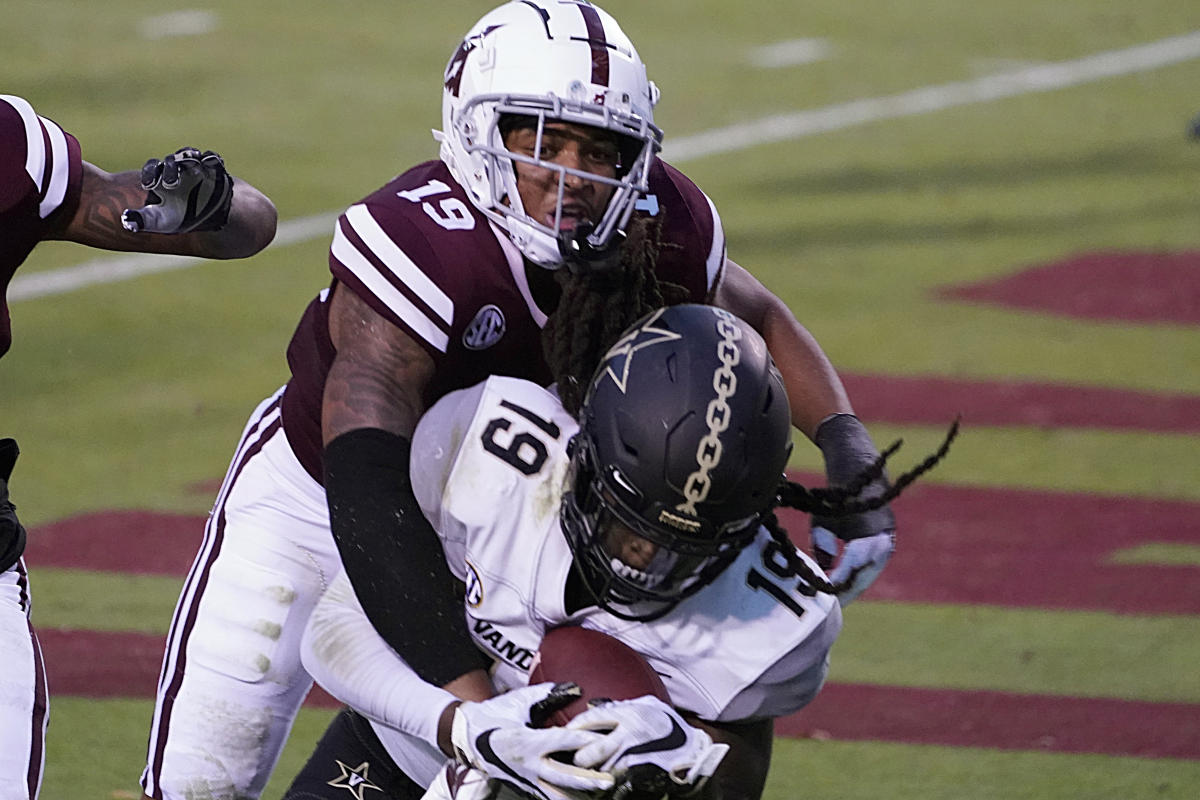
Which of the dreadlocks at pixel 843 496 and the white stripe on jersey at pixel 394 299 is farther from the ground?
the white stripe on jersey at pixel 394 299

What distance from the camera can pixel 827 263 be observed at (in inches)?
415

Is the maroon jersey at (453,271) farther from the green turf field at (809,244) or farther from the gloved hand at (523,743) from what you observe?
the green turf field at (809,244)

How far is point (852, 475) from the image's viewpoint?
3.37 meters

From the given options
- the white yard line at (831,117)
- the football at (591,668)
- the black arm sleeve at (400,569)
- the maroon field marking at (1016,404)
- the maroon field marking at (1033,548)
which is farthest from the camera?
the white yard line at (831,117)

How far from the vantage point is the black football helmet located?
8.72ft

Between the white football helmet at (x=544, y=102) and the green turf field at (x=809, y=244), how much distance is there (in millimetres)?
2053

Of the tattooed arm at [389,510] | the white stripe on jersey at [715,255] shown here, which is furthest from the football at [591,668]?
the white stripe on jersey at [715,255]

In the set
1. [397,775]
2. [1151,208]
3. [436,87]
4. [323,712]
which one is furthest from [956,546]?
[436,87]

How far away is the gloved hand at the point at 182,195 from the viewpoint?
11.7ft

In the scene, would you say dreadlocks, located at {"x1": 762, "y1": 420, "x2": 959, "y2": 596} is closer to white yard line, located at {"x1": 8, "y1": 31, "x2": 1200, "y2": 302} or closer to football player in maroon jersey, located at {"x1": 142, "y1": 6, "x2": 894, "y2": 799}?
football player in maroon jersey, located at {"x1": 142, "y1": 6, "x2": 894, "y2": 799}

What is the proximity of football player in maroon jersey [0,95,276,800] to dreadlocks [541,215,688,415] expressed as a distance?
83 cm

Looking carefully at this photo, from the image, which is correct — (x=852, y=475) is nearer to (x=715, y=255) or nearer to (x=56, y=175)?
(x=715, y=255)

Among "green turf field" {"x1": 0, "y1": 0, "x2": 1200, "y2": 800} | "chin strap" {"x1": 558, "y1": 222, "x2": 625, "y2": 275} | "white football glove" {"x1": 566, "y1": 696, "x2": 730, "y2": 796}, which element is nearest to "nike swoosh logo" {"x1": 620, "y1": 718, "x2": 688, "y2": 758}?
"white football glove" {"x1": 566, "y1": 696, "x2": 730, "y2": 796}

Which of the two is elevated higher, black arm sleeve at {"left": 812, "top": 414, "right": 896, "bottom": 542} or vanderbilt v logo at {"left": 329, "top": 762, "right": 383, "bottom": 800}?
black arm sleeve at {"left": 812, "top": 414, "right": 896, "bottom": 542}
